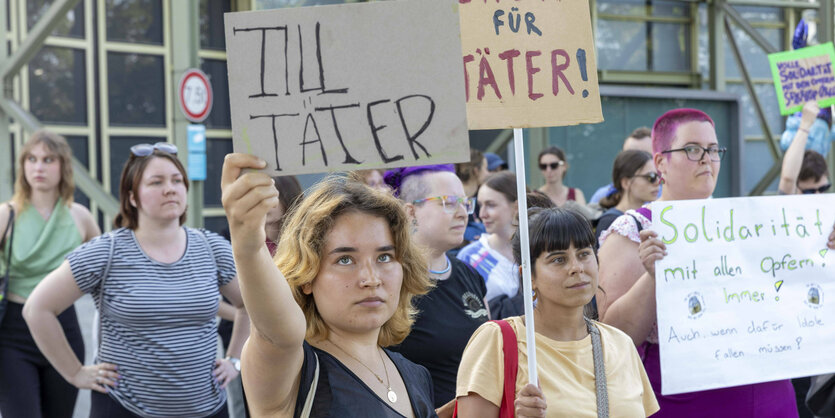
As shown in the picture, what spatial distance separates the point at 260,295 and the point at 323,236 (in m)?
0.43

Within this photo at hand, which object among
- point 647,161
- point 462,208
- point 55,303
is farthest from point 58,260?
point 647,161

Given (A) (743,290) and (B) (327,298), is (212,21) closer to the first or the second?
(A) (743,290)

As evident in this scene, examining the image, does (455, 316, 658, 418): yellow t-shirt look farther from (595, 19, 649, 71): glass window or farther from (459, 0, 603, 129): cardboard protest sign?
(595, 19, 649, 71): glass window

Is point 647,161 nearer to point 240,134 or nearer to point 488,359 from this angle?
point 488,359

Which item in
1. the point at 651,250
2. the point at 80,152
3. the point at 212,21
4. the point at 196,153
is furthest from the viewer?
the point at 212,21

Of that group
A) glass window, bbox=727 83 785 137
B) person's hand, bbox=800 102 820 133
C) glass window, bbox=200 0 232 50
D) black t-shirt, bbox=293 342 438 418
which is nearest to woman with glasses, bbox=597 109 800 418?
black t-shirt, bbox=293 342 438 418

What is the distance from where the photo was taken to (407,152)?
1935 mm

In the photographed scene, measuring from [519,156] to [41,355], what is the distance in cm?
339

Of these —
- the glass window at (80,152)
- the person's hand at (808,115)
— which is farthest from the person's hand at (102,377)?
the glass window at (80,152)

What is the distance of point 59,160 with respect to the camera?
540 centimetres

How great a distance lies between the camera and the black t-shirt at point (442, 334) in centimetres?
338

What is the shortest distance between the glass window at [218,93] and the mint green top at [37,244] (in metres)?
5.48

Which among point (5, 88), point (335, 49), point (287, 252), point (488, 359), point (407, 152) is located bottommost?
point (488, 359)

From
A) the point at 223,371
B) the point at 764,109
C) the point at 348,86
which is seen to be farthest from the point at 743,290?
the point at 764,109
